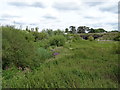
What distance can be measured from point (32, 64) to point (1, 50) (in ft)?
4.05

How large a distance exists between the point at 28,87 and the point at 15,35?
3044 millimetres

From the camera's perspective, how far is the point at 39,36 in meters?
18.8

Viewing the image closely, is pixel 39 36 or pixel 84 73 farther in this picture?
pixel 39 36

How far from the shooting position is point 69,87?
2.22m

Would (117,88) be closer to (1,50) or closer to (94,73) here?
(94,73)

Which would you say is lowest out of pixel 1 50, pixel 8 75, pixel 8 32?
pixel 8 75

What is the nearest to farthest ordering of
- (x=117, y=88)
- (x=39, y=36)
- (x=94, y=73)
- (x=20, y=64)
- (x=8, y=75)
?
(x=117, y=88)
(x=94, y=73)
(x=8, y=75)
(x=20, y=64)
(x=39, y=36)

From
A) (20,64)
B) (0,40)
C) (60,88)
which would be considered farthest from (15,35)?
(60,88)

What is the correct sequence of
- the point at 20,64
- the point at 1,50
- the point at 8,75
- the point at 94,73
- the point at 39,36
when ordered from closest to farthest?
the point at 94,73 < the point at 8,75 < the point at 1,50 < the point at 20,64 < the point at 39,36

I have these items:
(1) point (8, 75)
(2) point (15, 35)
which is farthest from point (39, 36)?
(1) point (8, 75)

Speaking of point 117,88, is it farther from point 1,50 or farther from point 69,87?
point 1,50

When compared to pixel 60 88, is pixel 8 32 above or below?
above

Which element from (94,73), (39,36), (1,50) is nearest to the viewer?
(94,73)

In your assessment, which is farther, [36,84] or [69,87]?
[36,84]
